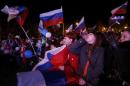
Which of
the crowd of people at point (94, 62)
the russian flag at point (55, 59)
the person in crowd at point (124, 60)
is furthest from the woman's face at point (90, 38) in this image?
the russian flag at point (55, 59)

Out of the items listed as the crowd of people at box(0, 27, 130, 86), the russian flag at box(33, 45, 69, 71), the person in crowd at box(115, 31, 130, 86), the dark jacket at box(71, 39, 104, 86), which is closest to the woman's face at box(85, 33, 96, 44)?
the crowd of people at box(0, 27, 130, 86)

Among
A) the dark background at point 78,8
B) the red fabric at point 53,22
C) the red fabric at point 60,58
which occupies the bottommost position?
the dark background at point 78,8

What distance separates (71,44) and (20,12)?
670cm

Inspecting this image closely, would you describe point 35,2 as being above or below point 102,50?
below

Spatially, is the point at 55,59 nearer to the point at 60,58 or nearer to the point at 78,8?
the point at 60,58

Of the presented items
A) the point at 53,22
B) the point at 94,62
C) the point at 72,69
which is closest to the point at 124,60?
the point at 94,62

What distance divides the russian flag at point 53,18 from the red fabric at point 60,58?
139 inches

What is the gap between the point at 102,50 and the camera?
251 inches

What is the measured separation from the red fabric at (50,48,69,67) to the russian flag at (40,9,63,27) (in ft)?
11.6

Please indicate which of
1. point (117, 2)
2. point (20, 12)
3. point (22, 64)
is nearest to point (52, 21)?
point (20, 12)

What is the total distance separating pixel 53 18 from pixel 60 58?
411cm

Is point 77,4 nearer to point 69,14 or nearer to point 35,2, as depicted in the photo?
point 69,14

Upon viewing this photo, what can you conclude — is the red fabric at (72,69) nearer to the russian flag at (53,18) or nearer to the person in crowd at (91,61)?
the person in crowd at (91,61)

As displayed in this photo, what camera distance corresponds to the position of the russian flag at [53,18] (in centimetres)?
1064
